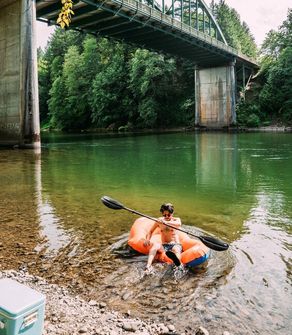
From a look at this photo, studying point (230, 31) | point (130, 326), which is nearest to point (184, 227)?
point (130, 326)

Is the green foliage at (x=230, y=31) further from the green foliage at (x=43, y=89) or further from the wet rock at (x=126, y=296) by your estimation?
the wet rock at (x=126, y=296)

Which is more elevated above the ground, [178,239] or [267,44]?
[267,44]

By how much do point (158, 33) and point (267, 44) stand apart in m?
20.4

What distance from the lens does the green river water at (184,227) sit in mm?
3562

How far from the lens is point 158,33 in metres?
30.6

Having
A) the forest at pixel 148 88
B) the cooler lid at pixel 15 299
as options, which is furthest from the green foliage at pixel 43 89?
the cooler lid at pixel 15 299

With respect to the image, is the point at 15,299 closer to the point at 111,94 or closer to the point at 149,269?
the point at 149,269

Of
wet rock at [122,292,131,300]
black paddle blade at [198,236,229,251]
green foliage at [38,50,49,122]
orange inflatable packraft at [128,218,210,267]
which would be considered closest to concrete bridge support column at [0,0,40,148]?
orange inflatable packraft at [128,218,210,267]

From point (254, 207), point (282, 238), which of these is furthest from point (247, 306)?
point (254, 207)

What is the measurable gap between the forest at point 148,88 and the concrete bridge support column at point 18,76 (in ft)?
39.8

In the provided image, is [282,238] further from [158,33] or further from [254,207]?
[158,33]

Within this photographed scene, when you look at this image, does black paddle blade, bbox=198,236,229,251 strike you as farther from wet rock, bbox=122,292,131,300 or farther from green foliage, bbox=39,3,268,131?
green foliage, bbox=39,3,268,131

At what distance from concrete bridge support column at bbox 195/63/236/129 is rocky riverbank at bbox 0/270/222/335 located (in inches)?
1571

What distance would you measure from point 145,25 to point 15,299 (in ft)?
88.9
